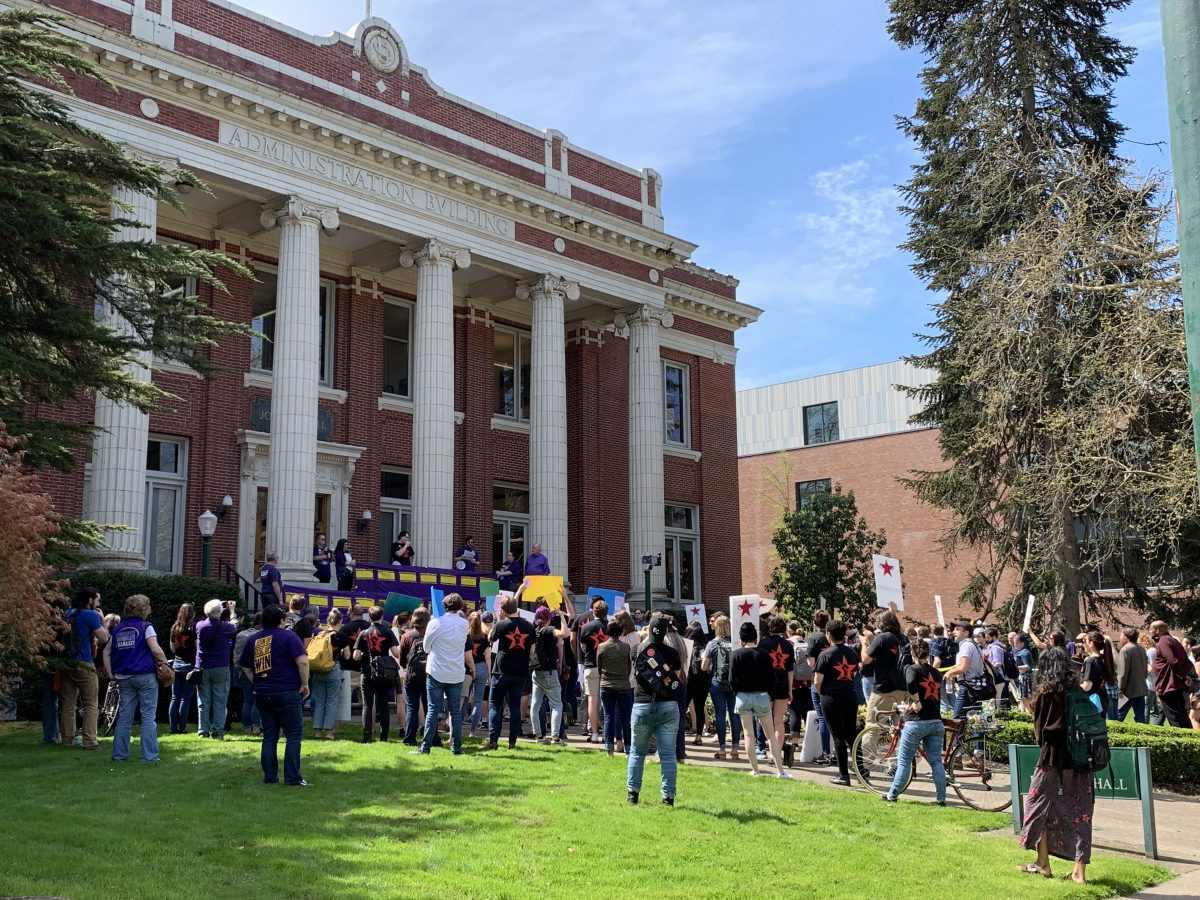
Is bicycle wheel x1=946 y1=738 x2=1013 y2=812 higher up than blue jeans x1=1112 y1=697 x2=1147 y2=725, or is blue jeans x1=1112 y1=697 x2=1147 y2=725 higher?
blue jeans x1=1112 y1=697 x2=1147 y2=725

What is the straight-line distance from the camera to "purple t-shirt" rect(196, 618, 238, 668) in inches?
574

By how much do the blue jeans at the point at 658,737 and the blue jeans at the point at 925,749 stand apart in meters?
2.58

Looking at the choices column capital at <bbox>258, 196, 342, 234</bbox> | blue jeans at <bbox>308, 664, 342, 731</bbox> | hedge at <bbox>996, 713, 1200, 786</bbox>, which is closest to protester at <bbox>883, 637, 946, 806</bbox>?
hedge at <bbox>996, 713, 1200, 786</bbox>

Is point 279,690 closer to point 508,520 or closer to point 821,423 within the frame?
point 508,520

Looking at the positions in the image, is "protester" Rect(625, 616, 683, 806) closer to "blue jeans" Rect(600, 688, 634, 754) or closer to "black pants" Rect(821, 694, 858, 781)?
"black pants" Rect(821, 694, 858, 781)

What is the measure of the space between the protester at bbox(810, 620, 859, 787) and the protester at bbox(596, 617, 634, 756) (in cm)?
216

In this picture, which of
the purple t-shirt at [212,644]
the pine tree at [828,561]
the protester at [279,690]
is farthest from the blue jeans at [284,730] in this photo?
the pine tree at [828,561]

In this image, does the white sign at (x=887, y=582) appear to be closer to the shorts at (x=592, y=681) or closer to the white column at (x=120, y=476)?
the shorts at (x=592, y=681)

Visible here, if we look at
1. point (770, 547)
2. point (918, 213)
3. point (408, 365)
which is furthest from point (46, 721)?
point (770, 547)

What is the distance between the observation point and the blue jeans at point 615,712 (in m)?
14.2

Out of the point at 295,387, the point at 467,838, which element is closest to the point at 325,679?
the point at 467,838

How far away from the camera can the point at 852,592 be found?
35.7 m

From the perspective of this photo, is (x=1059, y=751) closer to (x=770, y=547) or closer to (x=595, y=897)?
(x=595, y=897)

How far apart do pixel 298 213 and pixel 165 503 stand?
23.0 feet
